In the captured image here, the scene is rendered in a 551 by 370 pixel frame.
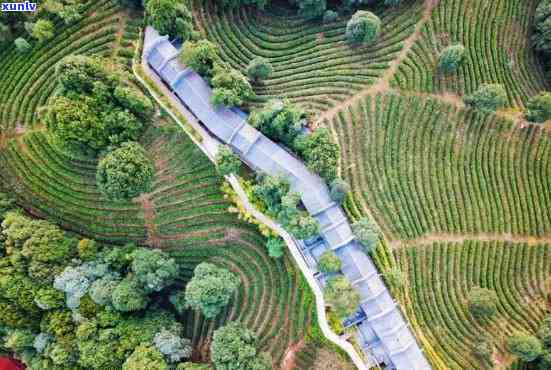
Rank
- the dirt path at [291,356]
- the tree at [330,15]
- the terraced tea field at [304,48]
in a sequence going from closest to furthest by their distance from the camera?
the dirt path at [291,356] → the terraced tea field at [304,48] → the tree at [330,15]

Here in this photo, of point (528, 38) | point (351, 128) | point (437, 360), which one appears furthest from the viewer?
point (528, 38)

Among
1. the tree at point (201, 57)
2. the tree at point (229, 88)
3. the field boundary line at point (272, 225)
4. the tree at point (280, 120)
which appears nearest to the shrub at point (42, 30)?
the field boundary line at point (272, 225)

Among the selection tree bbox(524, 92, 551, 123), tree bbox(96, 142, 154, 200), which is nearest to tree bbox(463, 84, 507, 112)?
tree bbox(524, 92, 551, 123)

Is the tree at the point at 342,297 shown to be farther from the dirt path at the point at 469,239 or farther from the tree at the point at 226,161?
the tree at the point at 226,161

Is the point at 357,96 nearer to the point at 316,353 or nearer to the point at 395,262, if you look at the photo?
the point at 395,262

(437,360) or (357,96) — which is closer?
(437,360)

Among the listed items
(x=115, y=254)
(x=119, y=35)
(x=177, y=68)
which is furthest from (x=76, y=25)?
(x=115, y=254)
